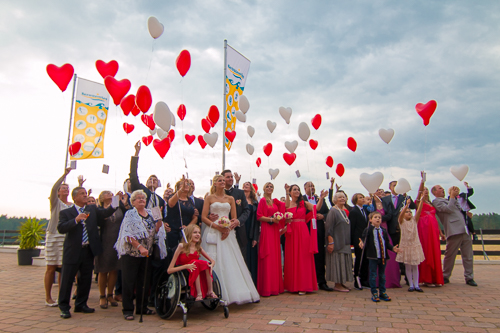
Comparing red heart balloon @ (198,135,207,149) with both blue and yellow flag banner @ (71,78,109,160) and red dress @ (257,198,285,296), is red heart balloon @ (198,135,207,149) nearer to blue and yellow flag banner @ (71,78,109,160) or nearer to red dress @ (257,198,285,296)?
blue and yellow flag banner @ (71,78,109,160)

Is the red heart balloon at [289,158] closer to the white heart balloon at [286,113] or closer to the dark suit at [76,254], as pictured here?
the white heart balloon at [286,113]

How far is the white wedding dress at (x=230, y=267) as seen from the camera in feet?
14.7

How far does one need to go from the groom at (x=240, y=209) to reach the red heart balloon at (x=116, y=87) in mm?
2131

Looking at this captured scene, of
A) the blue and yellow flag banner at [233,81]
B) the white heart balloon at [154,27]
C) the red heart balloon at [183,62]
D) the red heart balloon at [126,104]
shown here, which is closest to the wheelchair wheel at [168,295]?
the red heart balloon at [126,104]

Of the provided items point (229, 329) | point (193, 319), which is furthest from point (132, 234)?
point (229, 329)

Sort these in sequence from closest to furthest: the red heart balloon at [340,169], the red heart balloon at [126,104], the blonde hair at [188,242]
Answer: the blonde hair at [188,242] < the red heart balloon at [126,104] < the red heart balloon at [340,169]

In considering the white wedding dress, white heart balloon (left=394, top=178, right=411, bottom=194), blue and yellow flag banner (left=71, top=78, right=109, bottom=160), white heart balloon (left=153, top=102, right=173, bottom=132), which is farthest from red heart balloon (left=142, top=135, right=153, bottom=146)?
white heart balloon (left=394, top=178, right=411, bottom=194)

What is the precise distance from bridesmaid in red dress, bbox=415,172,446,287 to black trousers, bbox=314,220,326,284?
75.6 inches

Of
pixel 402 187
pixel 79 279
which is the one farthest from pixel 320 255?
pixel 79 279

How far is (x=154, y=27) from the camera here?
18.4 feet

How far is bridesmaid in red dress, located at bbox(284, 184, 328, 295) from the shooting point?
219 inches

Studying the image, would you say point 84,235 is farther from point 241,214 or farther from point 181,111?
point 181,111

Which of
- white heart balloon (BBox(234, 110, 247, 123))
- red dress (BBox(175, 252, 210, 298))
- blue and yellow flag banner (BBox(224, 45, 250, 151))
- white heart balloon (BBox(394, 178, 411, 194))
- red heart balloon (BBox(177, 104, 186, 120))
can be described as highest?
blue and yellow flag banner (BBox(224, 45, 250, 151))

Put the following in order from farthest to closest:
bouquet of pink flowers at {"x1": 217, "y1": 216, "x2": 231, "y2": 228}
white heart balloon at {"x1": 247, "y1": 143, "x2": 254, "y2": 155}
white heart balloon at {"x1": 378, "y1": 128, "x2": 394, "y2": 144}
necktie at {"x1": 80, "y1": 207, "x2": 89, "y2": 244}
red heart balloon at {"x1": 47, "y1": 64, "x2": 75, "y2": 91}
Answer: white heart balloon at {"x1": 247, "y1": 143, "x2": 254, "y2": 155}, white heart balloon at {"x1": 378, "y1": 128, "x2": 394, "y2": 144}, red heart balloon at {"x1": 47, "y1": 64, "x2": 75, "y2": 91}, bouquet of pink flowers at {"x1": 217, "y1": 216, "x2": 231, "y2": 228}, necktie at {"x1": 80, "y1": 207, "x2": 89, "y2": 244}
